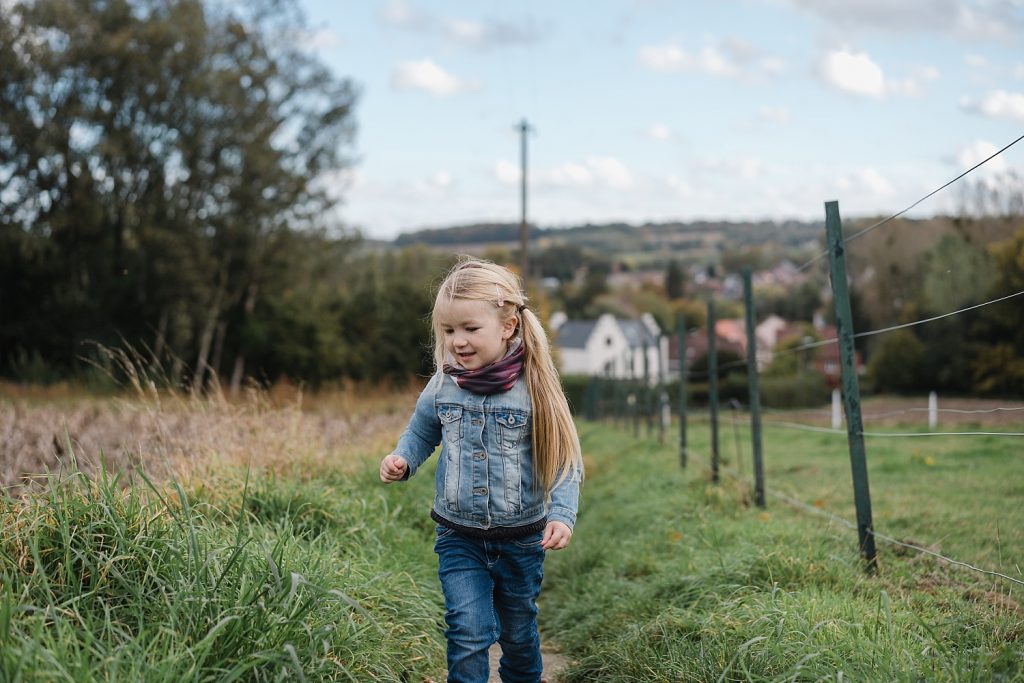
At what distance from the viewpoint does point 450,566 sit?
3016 mm

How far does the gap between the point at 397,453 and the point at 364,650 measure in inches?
26.0

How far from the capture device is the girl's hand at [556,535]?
286 cm

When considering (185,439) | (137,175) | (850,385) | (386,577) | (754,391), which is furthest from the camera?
(137,175)

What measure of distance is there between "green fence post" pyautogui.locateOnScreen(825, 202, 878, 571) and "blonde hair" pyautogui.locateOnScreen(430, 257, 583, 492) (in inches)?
69.4

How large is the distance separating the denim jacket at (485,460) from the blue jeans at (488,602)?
0.09 m

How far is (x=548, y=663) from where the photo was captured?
13.2 ft

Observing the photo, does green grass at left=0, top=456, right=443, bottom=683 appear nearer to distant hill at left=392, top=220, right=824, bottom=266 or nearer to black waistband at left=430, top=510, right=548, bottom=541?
black waistband at left=430, top=510, right=548, bottom=541

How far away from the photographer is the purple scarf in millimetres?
3076

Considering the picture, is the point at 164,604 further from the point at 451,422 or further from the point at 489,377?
the point at 489,377

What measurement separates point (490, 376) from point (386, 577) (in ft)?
4.32

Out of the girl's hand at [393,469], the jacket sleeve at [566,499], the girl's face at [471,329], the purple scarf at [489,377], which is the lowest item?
the jacket sleeve at [566,499]

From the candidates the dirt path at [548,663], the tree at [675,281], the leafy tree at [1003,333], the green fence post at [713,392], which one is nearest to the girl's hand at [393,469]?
the dirt path at [548,663]

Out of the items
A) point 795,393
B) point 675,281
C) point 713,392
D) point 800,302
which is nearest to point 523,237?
point 795,393

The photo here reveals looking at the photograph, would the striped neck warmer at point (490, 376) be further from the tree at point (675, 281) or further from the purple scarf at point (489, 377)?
the tree at point (675, 281)
